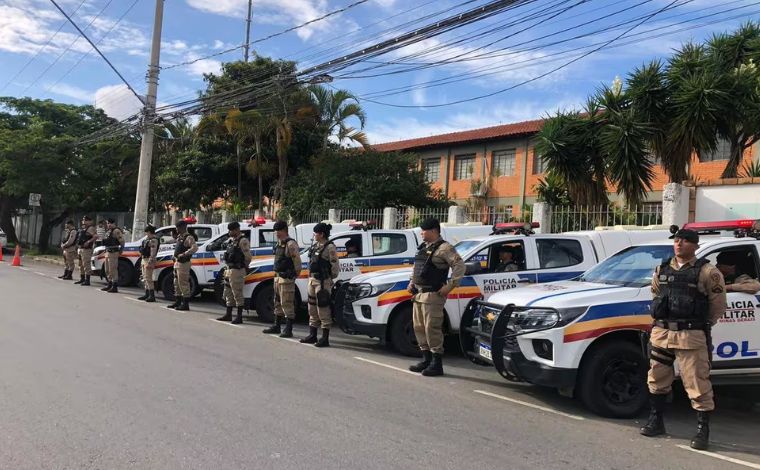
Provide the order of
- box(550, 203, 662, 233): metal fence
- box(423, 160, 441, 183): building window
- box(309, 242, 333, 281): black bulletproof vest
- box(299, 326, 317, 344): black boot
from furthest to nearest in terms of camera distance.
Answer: box(423, 160, 441, 183): building window
box(550, 203, 662, 233): metal fence
box(299, 326, 317, 344): black boot
box(309, 242, 333, 281): black bulletproof vest

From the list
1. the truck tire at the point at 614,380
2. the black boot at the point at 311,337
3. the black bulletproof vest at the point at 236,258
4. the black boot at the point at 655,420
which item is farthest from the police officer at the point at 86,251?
the black boot at the point at 655,420

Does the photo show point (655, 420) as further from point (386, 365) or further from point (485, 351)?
point (386, 365)

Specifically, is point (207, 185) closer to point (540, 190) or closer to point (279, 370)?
point (540, 190)

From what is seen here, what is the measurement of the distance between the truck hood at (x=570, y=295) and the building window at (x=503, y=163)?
27.9 meters

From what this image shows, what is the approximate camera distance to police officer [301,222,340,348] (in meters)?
8.99

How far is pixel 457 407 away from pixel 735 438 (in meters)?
2.43

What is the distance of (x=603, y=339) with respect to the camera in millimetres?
5828

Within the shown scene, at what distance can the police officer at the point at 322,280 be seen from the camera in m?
8.99

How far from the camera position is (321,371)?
23.9 feet

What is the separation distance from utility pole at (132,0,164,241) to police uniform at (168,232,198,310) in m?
8.45

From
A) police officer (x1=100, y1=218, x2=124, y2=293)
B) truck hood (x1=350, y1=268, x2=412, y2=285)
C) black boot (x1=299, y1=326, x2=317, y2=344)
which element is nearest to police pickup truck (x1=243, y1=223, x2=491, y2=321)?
black boot (x1=299, y1=326, x2=317, y2=344)

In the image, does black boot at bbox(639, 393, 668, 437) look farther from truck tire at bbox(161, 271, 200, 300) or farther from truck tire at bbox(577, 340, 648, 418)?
truck tire at bbox(161, 271, 200, 300)

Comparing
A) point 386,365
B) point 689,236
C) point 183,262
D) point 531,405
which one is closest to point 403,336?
point 386,365

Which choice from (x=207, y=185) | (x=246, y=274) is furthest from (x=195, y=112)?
(x=246, y=274)
